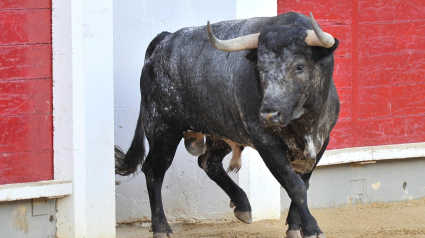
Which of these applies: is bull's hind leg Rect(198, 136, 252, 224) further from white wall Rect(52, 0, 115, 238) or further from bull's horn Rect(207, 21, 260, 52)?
bull's horn Rect(207, 21, 260, 52)

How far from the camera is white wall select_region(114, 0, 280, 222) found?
6.46 metres

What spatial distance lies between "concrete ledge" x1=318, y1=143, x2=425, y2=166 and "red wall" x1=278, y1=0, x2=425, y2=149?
A: 0.55 ft

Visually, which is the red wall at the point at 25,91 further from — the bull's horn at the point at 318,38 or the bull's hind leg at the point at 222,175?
the bull's horn at the point at 318,38

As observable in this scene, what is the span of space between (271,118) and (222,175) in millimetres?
1593

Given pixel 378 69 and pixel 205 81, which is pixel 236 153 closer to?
pixel 205 81

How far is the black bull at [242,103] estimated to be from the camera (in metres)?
4.62

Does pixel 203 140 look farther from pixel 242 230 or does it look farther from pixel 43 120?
pixel 43 120

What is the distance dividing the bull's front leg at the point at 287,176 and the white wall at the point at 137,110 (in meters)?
1.47

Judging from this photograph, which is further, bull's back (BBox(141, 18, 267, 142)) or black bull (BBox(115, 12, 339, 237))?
bull's back (BBox(141, 18, 267, 142))

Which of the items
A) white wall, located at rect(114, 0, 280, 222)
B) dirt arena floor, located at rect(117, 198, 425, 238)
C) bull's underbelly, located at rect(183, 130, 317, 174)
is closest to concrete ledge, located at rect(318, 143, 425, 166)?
dirt arena floor, located at rect(117, 198, 425, 238)

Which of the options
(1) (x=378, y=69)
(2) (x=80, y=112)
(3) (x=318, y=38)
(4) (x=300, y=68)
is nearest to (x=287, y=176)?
(4) (x=300, y=68)

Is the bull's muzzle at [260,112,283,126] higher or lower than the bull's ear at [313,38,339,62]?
lower

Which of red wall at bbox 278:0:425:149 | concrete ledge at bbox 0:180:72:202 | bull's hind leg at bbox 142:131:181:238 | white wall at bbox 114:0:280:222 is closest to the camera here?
concrete ledge at bbox 0:180:72:202

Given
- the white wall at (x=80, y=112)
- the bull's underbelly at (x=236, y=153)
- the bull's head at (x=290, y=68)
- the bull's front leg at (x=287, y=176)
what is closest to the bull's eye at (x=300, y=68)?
the bull's head at (x=290, y=68)
